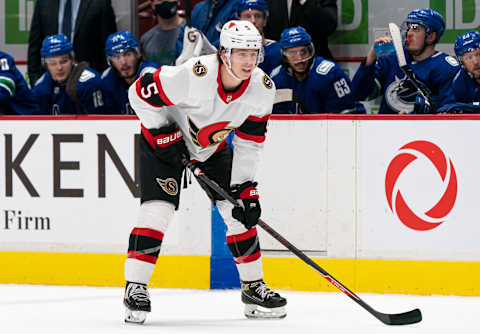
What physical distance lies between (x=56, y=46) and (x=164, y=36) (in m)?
0.74

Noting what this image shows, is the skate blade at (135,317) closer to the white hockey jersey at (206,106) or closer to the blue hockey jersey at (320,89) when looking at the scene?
the white hockey jersey at (206,106)

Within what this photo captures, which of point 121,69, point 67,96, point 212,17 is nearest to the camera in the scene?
point 121,69

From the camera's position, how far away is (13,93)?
5453mm

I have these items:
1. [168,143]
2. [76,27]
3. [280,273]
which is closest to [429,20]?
[280,273]

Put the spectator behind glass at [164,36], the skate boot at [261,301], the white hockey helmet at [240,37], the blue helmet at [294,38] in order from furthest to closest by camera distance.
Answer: the spectator behind glass at [164,36] < the blue helmet at [294,38] < the skate boot at [261,301] < the white hockey helmet at [240,37]

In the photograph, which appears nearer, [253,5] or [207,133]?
[207,133]

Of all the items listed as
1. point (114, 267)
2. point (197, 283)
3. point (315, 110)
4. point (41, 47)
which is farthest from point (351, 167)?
point (41, 47)

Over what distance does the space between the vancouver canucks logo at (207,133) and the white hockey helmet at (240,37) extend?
1.17 feet

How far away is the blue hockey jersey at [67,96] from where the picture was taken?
5.46 m

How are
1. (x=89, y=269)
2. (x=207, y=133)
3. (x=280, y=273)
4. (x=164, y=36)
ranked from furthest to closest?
1. (x=164, y=36)
2. (x=89, y=269)
3. (x=280, y=273)
4. (x=207, y=133)

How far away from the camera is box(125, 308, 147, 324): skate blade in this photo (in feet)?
12.6

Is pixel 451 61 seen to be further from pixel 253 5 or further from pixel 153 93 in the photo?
pixel 153 93

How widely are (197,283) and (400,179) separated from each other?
3.76 ft

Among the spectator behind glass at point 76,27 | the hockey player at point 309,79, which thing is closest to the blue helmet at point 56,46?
the spectator behind glass at point 76,27
